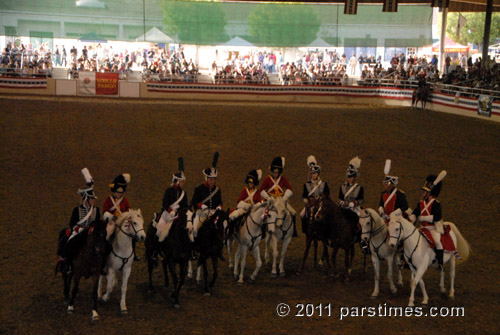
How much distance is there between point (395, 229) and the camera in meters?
9.09

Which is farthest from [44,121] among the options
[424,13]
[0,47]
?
[424,13]

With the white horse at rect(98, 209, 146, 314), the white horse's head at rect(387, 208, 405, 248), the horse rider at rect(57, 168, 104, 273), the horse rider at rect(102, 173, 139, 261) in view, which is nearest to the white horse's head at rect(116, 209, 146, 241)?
the white horse at rect(98, 209, 146, 314)

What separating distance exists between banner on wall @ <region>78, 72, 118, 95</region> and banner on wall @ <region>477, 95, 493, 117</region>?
21531mm

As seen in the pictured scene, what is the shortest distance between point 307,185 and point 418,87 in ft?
82.0

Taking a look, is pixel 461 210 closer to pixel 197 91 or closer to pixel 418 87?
pixel 418 87

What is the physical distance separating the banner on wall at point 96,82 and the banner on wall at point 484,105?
21531 mm

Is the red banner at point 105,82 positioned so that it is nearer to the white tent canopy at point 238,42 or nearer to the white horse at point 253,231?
the white tent canopy at point 238,42

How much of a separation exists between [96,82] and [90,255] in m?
29.0

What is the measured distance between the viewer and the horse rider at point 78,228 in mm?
8891

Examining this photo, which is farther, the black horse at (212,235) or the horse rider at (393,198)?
the horse rider at (393,198)

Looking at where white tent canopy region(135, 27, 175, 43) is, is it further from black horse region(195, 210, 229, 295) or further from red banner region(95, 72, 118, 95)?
black horse region(195, 210, 229, 295)

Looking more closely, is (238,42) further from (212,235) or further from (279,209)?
(212,235)

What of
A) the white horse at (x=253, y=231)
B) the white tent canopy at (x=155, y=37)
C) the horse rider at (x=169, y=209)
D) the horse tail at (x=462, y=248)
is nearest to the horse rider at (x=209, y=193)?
the horse rider at (x=169, y=209)

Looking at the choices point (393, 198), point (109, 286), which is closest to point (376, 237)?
point (393, 198)
